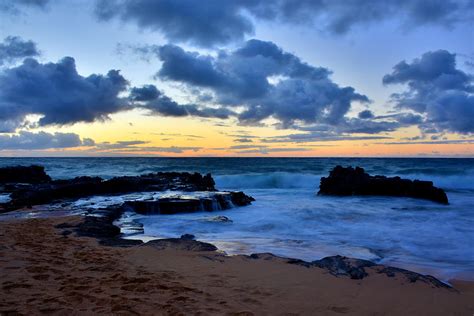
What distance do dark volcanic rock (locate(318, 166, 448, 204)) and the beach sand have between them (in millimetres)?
14680

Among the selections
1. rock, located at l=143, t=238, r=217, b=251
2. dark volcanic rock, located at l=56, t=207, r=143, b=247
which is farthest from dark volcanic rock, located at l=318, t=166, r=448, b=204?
rock, located at l=143, t=238, r=217, b=251

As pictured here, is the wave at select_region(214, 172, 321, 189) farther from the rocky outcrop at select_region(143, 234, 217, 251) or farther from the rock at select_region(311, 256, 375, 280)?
the rock at select_region(311, 256, 375, 280)

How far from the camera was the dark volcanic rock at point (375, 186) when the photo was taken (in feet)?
61.8

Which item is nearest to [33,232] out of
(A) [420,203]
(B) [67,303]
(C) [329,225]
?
(B) [67,303]

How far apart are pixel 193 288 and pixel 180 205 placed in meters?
9.04

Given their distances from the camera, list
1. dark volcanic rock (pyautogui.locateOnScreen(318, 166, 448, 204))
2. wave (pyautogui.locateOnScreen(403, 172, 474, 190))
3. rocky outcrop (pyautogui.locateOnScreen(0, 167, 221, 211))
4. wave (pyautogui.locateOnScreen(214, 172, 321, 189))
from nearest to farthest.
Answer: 1. rocky outcrop (pyautogui.locateOnScreen(0, 167, 221, 211))
2. dark volcanic rock (pyautogui.locateOnScreen(318, 166, 448, 204))
3. wave (pyautogui.locateOnScreen(403, 172, 474, 190))
4. wave (pyautogui.locateOnScreen(214, 172, 321, 189))

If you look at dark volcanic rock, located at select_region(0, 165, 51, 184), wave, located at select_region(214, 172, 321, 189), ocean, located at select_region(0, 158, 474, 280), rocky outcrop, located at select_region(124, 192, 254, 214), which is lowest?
wave, located at select_region(214, 172, 321, 189)

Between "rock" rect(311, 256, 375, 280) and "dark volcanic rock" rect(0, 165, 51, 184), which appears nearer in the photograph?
"rock" rect(311, 256, 375, 280)

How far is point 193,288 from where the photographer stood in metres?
4.52

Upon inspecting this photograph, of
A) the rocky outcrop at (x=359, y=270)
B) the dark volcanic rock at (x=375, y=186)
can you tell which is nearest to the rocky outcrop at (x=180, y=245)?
the rocky outcrop at (x=359, y=270)

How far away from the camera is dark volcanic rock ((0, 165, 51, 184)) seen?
977 inches

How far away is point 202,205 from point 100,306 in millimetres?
10187

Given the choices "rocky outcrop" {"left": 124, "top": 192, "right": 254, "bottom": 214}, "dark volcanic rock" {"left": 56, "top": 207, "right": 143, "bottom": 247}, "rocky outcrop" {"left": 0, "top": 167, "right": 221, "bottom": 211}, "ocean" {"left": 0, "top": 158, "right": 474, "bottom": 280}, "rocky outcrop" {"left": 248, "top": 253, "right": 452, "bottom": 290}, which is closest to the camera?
"rocky outcrop" {"left": 248, "top": 253, "right": 452, "bottom": 290}

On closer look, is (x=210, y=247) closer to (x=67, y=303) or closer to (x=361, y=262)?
(x=361, y=262)
